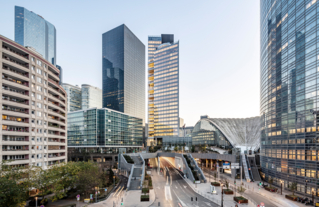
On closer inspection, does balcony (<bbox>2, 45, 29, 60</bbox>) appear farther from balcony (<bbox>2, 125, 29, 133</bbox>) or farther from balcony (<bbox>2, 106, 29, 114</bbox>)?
balcony (<bbox>2, 125, 29, 133</bbox>)

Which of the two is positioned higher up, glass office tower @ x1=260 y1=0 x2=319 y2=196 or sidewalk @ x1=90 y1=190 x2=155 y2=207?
glass office tower @ x1=260 y1=0 x2=319 y2=196

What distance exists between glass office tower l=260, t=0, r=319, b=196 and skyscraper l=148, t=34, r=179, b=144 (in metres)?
114

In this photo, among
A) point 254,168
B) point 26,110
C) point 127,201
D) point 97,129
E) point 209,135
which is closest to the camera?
point 127,201

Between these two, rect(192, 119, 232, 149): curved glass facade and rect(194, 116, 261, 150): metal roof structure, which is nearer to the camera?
rect(194, 116, 261, 150): metal roof structure

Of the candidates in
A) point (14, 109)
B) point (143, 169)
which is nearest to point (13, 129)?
point (14, 109)

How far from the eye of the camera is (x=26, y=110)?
49688mm

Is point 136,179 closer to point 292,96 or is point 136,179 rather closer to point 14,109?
point 14,109

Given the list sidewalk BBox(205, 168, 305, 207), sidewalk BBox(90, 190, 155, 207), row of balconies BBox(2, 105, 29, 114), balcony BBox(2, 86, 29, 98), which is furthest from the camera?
balcony BBox(2, 86, 29, 98)

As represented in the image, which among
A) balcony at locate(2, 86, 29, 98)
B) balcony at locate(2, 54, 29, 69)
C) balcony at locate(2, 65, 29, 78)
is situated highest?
balcony at locate(2, 54, 29, 69)

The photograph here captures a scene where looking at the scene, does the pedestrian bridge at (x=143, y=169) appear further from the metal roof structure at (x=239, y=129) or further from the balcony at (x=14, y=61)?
the balcony at (x=14, y=61)

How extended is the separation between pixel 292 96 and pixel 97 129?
3322 inches

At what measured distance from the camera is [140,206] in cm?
3797

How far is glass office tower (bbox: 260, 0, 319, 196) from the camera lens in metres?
44.7

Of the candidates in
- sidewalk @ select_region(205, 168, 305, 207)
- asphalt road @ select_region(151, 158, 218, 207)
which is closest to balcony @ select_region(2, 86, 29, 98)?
asphalt road @ select_region(151, 158, 218, 207)
